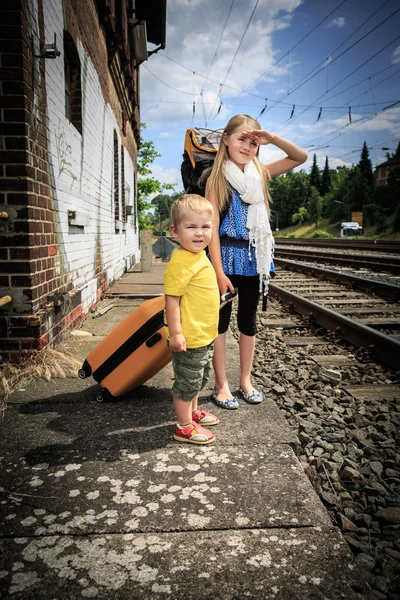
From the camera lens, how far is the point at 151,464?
75.3 inches

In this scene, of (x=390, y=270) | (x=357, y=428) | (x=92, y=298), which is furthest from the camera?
(x=390, y=270)

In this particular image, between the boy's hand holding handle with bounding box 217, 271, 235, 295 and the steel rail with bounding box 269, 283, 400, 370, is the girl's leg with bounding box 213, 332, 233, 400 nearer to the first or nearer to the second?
the boy's hand holding handle with bounding box 217, 271, 235, 295

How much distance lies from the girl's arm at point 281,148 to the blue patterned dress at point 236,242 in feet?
1.18

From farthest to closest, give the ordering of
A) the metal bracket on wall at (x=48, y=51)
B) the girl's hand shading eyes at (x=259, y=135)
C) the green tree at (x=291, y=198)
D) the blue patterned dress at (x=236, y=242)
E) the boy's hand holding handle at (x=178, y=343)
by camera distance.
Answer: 1. the green tree at (x=291, y=198)
2. the metal bracket on wall at (x=48, y=51)
3. the blue patterned dress at (x=236, y=242)
4. the girl's hand shading eyes at (x=259, y=135)
5. the boy's hand holding handle at (x=178, y=343)

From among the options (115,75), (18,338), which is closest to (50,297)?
(18,338)

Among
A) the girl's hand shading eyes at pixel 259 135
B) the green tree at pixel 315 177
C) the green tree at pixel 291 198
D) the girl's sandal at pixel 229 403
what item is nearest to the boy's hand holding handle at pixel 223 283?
the girl's sandal at pixel 229 403

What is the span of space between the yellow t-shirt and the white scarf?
60cm

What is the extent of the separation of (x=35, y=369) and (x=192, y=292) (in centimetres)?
169

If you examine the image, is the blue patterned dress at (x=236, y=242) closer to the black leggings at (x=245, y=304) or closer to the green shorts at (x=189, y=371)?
the black leggings at (x=245, y=304)

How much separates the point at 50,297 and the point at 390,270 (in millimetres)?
9184

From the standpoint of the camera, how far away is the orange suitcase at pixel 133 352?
249 cm

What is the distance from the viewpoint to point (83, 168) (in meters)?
5.25

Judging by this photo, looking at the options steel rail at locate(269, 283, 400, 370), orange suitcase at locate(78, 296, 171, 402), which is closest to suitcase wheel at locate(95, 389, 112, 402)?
orange suitcase at locate(78, 296, 171, 402)

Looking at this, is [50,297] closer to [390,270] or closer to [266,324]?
[266,324]
